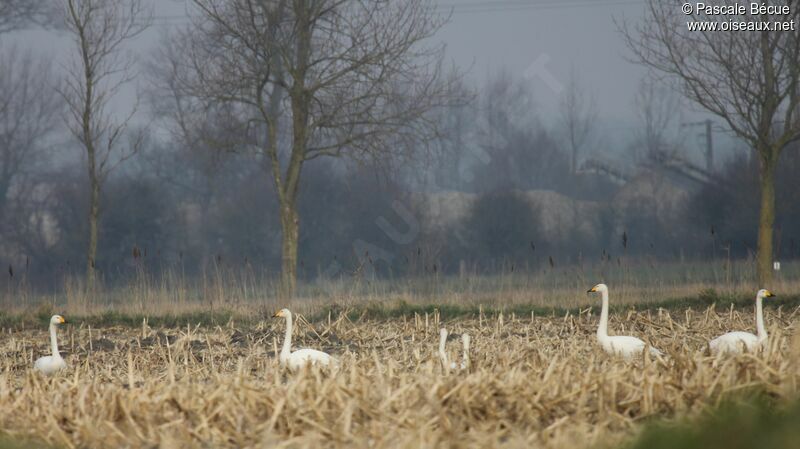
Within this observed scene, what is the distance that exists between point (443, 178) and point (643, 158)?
34.7ft

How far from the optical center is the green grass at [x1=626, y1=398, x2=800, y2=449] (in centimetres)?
417

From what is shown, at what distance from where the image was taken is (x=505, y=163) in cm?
5569

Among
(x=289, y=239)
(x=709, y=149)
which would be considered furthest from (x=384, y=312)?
(x=709, y=149)

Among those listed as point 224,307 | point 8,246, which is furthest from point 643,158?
point 224,307

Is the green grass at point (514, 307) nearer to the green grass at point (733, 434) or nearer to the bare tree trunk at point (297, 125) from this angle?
the bare tree trunk at point (297, 125)

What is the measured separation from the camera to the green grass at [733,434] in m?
4.17

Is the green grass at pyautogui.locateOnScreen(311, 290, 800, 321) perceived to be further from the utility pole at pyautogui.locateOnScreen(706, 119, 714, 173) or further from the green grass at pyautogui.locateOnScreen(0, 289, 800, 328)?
the utility pole at pyautogui.locateOnScreen(706, 119, 714, 173)

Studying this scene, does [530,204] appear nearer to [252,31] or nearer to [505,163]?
[505,163]

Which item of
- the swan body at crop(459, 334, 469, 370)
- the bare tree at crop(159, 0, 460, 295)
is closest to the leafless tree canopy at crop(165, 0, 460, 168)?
the bare tree at crop(159, 0, 460, 295)

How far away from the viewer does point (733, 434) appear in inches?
168

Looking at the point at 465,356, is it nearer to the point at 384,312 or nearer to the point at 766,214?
the point at 384,312

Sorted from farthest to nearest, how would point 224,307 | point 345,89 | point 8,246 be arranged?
1. point 8,246
2. point 345,89
3. point 224,307

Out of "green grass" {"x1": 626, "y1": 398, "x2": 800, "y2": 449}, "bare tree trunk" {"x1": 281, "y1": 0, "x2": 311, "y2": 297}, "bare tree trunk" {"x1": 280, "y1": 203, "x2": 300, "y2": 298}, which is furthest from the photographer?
"bare tree trunk" {"x1": 281, "y1": 0, "x2": 311, "y2": 297}

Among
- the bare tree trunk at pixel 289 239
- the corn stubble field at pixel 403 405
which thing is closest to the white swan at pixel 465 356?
the corn stubble field at pixel 403 405
